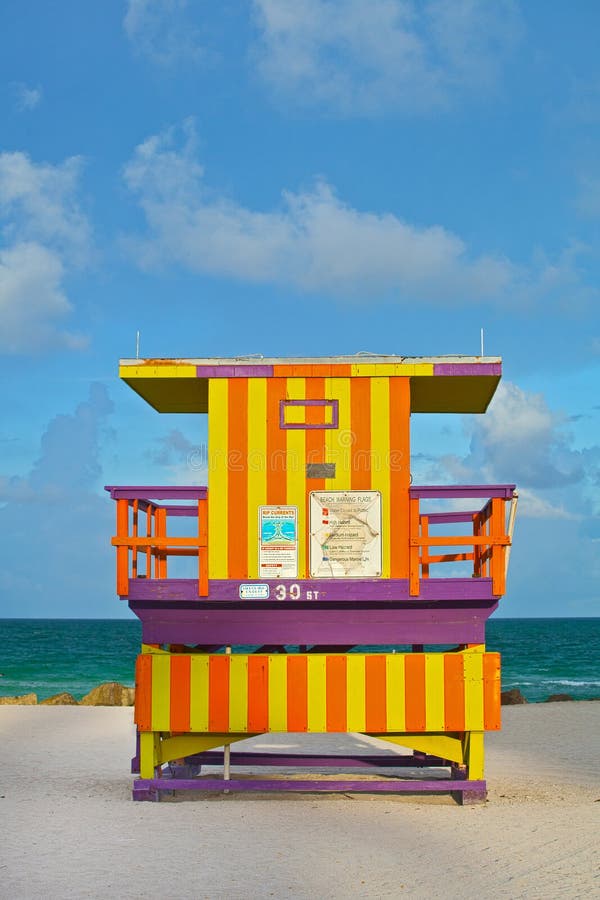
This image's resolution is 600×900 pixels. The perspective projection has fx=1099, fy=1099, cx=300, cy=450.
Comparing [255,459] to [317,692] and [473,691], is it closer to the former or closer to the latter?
[317,692]

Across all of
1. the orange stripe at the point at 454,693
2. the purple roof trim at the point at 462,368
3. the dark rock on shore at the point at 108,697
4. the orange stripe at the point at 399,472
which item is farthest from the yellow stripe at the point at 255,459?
the dark rock on shore at the point at 108,697

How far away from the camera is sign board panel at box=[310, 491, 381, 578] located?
11.6 meters

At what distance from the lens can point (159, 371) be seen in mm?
12008

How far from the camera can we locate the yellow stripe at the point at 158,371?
12.0m

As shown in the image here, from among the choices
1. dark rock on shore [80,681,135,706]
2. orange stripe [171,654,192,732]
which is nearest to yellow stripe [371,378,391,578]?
orange stripe [171,654,192,732]

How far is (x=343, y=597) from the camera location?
11.5 meters

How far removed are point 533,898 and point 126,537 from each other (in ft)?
18.1

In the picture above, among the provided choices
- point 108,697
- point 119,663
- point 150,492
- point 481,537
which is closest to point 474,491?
point 481,537

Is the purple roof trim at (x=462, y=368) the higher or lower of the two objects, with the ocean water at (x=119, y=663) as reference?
higher

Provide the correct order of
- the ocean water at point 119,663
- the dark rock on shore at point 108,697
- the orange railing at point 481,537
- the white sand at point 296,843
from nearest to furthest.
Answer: the white sand at point 296,843
the orange railing at point 481,537
the dark rock on shore at point 108,697
the ocean water at point 119,663

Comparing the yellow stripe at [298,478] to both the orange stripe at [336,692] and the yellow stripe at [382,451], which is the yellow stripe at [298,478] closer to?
the yellow stripe at [382,451]

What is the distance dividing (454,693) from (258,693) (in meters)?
2.07

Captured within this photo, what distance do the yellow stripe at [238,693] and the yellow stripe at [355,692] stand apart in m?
1.08

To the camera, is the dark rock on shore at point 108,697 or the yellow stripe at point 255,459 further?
the dark rock on shore at point 108,697
